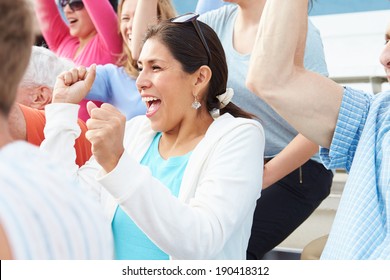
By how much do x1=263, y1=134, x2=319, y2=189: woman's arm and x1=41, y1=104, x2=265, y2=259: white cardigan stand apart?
34 centimetres

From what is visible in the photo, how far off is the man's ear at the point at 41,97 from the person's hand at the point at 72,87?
0.44m

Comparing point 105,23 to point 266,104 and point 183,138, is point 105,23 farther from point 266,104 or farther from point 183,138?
point 183,138

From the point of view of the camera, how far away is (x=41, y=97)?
2525mm

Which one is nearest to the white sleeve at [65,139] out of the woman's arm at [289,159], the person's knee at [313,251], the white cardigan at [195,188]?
Result: the white cardigan at [195,188]

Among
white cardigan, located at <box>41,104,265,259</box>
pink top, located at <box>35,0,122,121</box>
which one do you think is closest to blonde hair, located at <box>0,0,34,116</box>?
white cardigan, located at <box>41,104,265,259</box>

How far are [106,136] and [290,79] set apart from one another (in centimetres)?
48

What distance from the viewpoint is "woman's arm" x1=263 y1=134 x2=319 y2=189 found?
217 cm

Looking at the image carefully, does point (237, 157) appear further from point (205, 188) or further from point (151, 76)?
point (151, 76)

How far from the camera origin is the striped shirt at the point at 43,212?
0.72 metres

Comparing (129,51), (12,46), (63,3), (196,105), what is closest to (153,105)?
(196,105)

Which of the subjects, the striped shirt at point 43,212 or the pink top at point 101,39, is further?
the pink top at point 101,39

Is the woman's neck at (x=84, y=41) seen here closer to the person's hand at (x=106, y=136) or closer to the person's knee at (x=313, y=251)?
the person's knee at (x=313, y=251)

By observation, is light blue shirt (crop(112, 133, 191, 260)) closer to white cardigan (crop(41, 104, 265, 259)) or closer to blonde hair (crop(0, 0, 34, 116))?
white cardigan (crop(41, 104, 265, 259))

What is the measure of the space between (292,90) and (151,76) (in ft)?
1.48
